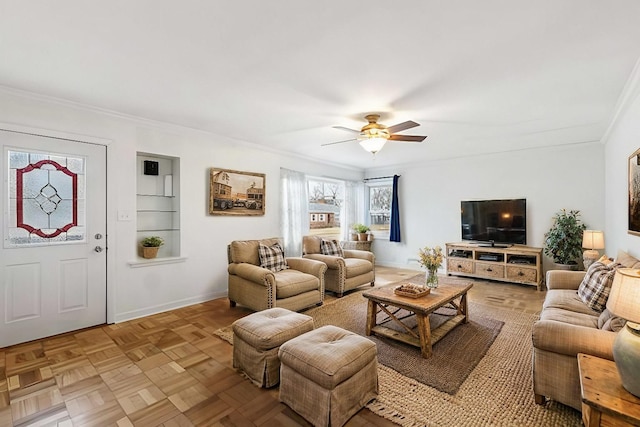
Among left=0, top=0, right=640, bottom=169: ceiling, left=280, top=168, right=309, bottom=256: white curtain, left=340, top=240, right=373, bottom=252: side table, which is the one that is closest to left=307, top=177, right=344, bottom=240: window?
left=340, top=240, right=373, bottom=252: side table

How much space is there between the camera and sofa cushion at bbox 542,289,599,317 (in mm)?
2422

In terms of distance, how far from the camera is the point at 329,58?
7.17 feet

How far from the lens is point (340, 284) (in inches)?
171

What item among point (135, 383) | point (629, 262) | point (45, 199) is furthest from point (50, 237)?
point (629, 262)

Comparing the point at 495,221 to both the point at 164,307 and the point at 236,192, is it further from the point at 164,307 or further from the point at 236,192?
the point at 164,307

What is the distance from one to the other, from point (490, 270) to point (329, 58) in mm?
4624

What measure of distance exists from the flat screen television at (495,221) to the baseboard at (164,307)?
4.51m

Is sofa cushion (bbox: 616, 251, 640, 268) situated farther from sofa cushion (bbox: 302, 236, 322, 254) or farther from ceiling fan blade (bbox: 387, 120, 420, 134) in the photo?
sofa cushion (bbox: 302, 236, 322, 254)

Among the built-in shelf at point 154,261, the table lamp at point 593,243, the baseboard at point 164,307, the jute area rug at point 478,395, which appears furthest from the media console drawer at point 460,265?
the built-in shelf at point 154,261

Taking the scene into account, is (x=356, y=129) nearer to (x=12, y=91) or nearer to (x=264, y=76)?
(x=264, y=76)

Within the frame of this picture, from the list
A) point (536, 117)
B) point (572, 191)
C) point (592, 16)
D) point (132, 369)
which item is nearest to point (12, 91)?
point (132, 369)

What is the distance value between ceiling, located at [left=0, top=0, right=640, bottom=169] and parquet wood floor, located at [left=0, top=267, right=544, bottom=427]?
2.35m

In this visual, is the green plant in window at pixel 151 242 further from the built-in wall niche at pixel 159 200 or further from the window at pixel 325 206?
A: the window at pixel 325 206

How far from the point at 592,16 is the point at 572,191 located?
4060 millimetres
